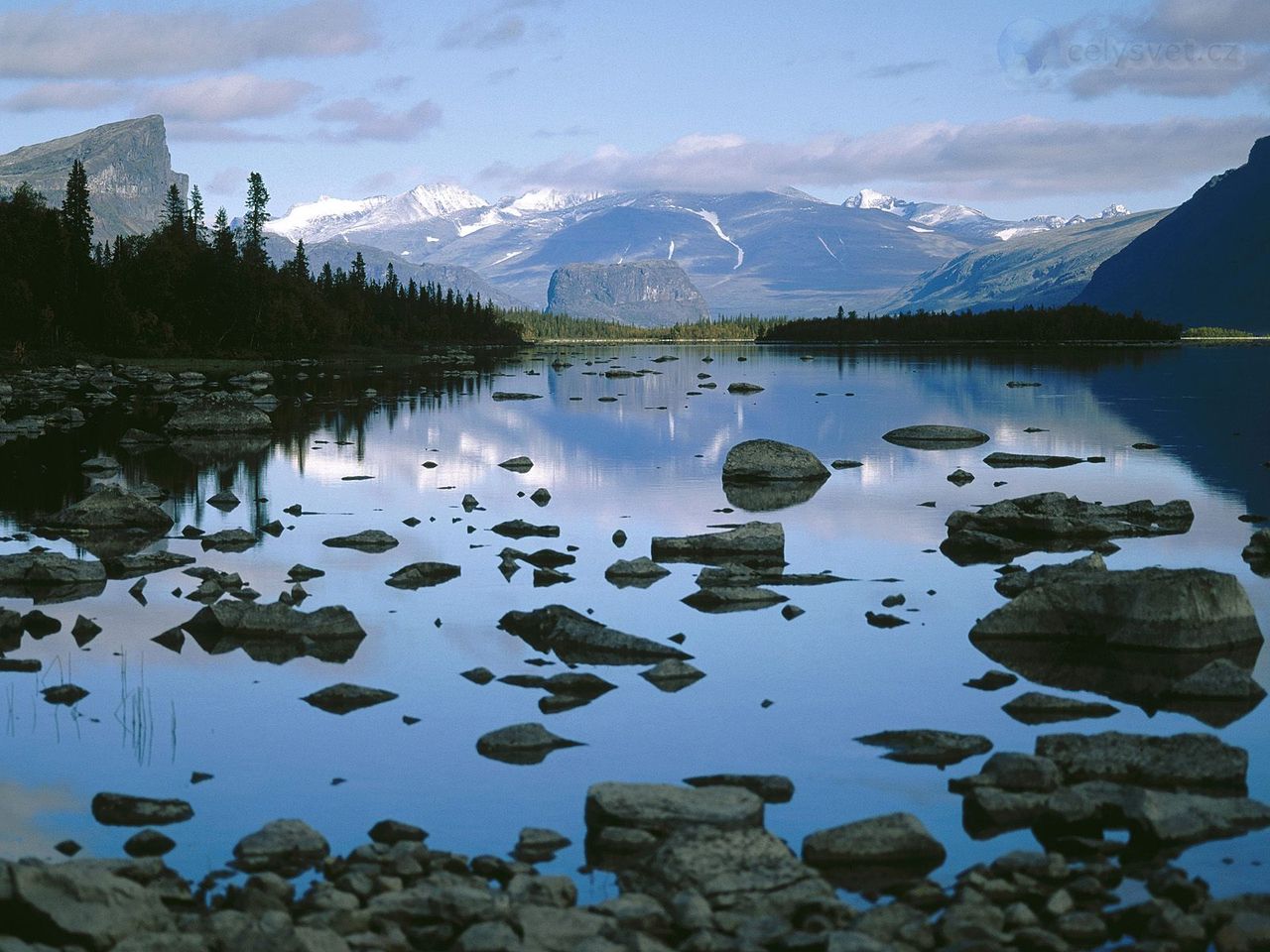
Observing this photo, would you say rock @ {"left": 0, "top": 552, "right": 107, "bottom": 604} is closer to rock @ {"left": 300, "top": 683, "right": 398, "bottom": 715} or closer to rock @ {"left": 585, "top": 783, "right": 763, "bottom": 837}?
rock @ {"left": 300, "top": 683, "right": 398, "bottom": 715}

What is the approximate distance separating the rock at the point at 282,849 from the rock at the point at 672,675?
6.01 m

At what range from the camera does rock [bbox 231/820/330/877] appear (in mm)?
11477

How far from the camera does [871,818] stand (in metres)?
12.1

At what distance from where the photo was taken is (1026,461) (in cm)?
4456

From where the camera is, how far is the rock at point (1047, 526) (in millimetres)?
26906

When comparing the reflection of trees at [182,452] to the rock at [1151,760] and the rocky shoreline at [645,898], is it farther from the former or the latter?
the rock at [1151,760]

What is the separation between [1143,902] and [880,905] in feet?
6.53

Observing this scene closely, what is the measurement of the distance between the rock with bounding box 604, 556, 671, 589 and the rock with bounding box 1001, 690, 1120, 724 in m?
8.46

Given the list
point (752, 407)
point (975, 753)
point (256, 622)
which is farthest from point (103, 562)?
point (752, 407)

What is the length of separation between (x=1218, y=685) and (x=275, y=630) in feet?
41.1

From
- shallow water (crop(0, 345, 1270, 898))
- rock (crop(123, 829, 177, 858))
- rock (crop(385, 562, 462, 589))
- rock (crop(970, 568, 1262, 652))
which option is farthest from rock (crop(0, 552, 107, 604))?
rock (crop(970, 568, 1262, 652))

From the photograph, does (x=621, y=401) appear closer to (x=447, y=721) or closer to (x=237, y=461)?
(x=237, y=461)

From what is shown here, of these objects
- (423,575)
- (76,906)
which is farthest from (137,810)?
(423,575)

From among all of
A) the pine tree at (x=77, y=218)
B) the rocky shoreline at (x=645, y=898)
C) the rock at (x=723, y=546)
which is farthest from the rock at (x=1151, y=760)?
the pine tree at (x=77, y=218)
